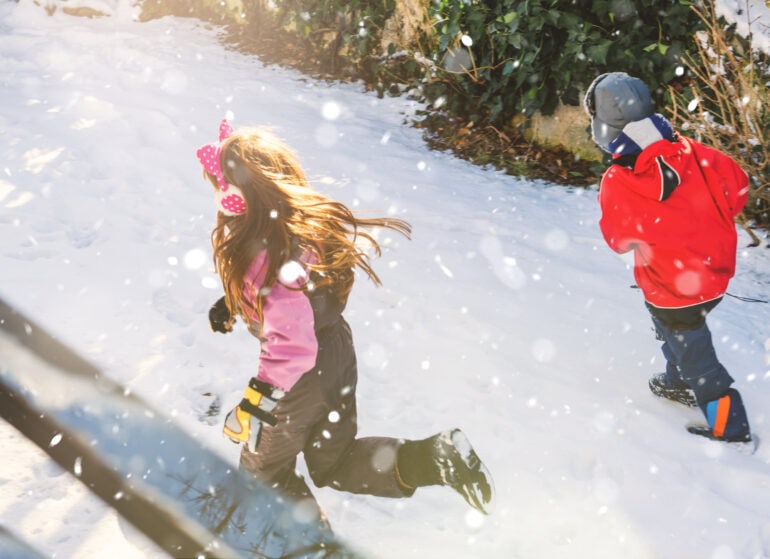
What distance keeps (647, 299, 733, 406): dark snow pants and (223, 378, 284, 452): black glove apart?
1639 mm

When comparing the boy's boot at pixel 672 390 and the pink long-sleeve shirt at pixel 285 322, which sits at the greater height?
the pink long-sleeve shirt at pixel 285 322

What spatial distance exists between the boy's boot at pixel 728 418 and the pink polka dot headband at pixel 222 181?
2.12 metres

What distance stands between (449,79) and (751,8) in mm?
2582

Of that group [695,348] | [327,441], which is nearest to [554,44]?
[695,348]

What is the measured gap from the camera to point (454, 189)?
5.00 meters

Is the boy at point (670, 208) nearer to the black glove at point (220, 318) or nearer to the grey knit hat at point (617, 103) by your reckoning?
the grey knit hat at point (617, 103)

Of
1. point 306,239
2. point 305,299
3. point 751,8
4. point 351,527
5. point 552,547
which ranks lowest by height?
point 351,527

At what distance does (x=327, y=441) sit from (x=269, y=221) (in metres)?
0.87

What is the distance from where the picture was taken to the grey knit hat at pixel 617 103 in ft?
7.45

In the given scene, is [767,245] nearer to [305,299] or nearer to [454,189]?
[454,189]

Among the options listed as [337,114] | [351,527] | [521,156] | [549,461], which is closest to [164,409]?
[351,527]

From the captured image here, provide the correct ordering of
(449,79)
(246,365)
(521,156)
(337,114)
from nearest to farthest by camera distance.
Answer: (246,365) < (521,156) < (449,79) < (337,114)

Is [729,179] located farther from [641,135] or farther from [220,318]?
[220,318]

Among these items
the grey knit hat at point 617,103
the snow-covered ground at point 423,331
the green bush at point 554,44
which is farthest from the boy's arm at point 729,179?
the green bush at point 554,44
